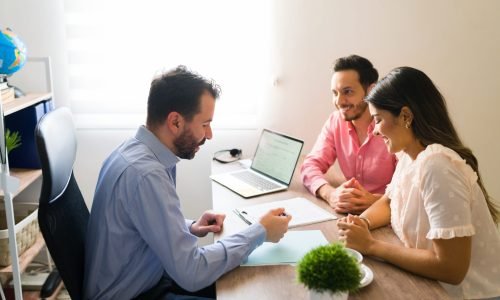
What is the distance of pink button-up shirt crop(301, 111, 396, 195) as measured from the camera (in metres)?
1.99

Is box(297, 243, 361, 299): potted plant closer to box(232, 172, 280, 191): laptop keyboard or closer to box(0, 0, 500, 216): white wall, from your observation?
box(232, 172, 280, 191): laptop keyboard

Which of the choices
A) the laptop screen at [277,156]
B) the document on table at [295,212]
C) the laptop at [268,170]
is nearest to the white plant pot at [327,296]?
the document on table at [295,212]

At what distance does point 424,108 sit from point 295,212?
585 millimetres

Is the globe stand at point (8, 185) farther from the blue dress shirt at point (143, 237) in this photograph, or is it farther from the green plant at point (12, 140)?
the green plant at point (12, 140)

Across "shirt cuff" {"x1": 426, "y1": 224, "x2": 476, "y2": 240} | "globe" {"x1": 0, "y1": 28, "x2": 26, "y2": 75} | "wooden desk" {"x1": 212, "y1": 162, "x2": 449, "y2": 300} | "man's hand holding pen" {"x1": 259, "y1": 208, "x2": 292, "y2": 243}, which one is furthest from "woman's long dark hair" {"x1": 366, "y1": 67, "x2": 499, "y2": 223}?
"globe" {"x1": 0, "y1": 28, "x2": 26, "y2": 75}

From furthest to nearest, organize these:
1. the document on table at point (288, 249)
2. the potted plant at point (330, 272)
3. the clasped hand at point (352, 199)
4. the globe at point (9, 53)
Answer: the globe at point (9, 53) < the clasped hand at point (352, 199) < the document on table at point (288, 249) < the potted plant at point (330, 272)

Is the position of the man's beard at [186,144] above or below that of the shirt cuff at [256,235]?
above

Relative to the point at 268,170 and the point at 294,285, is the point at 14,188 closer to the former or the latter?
the point at 294,285

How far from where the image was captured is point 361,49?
2.53m

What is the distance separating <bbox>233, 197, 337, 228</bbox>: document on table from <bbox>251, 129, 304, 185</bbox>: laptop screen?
202mm

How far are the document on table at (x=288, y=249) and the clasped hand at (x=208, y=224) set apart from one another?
0.20 meters

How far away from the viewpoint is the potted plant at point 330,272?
950mm

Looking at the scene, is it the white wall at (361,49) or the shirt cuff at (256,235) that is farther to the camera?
the white wall at (361,49)

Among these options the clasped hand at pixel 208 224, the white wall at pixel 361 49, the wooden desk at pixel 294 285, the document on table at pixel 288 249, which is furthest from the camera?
the white wall at pixel 361 49
